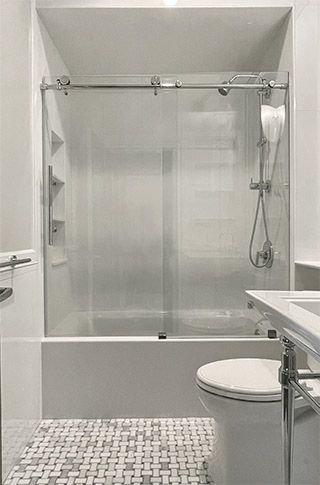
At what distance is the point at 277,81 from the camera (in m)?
2.71

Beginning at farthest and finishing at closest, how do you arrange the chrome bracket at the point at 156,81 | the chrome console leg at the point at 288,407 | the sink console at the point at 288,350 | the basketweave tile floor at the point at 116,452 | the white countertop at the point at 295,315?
the chrome bracket at the point at 156,81 → the basketweave tile floor at the point at 116,452 → the chrome console leg at the point at 288,407 → the sink console at the point at 288,350 → the white countertop at the point at 295,315

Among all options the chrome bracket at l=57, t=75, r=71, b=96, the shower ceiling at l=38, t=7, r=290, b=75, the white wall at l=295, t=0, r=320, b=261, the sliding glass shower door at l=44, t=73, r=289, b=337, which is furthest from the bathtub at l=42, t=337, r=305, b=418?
the shower ceiling at l=38, t=7, r=290, b=75

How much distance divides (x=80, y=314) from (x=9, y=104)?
3.99ft

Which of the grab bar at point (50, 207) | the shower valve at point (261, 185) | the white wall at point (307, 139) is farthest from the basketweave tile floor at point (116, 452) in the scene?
the shower valve at point (261, 185)

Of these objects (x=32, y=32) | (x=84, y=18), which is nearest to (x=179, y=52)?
(x=84, y=18)

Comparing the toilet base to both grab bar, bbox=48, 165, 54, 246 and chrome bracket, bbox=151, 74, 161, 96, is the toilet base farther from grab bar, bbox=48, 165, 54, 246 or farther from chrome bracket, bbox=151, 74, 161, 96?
chrome bracket, bbox=151, 74, 161, 96

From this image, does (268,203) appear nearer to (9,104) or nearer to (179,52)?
(179,52)

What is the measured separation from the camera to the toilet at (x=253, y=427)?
1.68 m

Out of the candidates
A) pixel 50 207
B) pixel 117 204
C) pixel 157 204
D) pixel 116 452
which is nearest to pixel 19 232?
pixel 50 207

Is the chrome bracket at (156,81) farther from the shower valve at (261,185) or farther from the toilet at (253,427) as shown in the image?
the toilet at (253,427)

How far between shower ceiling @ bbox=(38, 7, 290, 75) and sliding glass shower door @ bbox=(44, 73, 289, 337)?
29cm

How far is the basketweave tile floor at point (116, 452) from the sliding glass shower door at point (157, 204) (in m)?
0.56

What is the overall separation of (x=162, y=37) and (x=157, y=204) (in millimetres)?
990

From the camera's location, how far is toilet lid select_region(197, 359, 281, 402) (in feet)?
5.44
